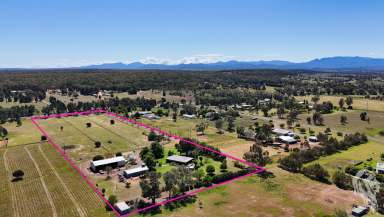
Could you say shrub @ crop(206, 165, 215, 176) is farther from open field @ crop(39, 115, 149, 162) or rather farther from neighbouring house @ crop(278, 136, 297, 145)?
neighbouring house @ crop(278, 136, 297, 145)

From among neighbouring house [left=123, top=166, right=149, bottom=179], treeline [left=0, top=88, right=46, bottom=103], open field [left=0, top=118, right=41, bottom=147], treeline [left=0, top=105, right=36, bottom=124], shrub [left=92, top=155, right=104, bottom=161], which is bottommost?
neighbouring house [left=123, top=166, right=149, bottom=179]

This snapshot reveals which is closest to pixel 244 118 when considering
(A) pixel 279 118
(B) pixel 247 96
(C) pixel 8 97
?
(A) pixel 279 118

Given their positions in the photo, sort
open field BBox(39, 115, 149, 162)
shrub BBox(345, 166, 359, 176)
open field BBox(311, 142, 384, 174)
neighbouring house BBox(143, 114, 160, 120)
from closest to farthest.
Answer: shrub BBox(345, 166, 359, 176) < open field BBox(311, 142, 384, 174) < open field BBox(39, 115, 149, 162) < neighbouring house BBox(143, 114, 160, 120)

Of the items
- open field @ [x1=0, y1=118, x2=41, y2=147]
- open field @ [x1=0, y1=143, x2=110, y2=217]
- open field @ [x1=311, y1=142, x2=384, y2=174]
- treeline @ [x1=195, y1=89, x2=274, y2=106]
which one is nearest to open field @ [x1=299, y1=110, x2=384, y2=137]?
open field @ [x1=311, y1=142, x2=384, y2=174]

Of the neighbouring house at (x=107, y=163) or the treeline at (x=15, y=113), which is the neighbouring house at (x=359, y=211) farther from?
the treeline at (x=15, y=113)

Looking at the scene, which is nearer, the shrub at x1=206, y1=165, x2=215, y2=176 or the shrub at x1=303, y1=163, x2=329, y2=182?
the shrub at x1=303, y1=163, x2=329, y2=182

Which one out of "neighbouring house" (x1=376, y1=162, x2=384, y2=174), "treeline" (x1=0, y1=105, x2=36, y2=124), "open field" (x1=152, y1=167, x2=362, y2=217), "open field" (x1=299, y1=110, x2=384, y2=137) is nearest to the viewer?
"open field" (x1=152, y1=167, x2=362, y2=217)

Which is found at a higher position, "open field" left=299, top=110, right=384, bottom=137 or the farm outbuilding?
"open field" left=299, top=110, right=384, bottom=137

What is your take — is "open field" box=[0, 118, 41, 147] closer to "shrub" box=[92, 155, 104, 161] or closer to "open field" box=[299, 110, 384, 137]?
"shrub" box=[92, 155, 104, 161]

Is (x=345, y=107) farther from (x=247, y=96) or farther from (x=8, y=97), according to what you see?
(x=8, y=97)
